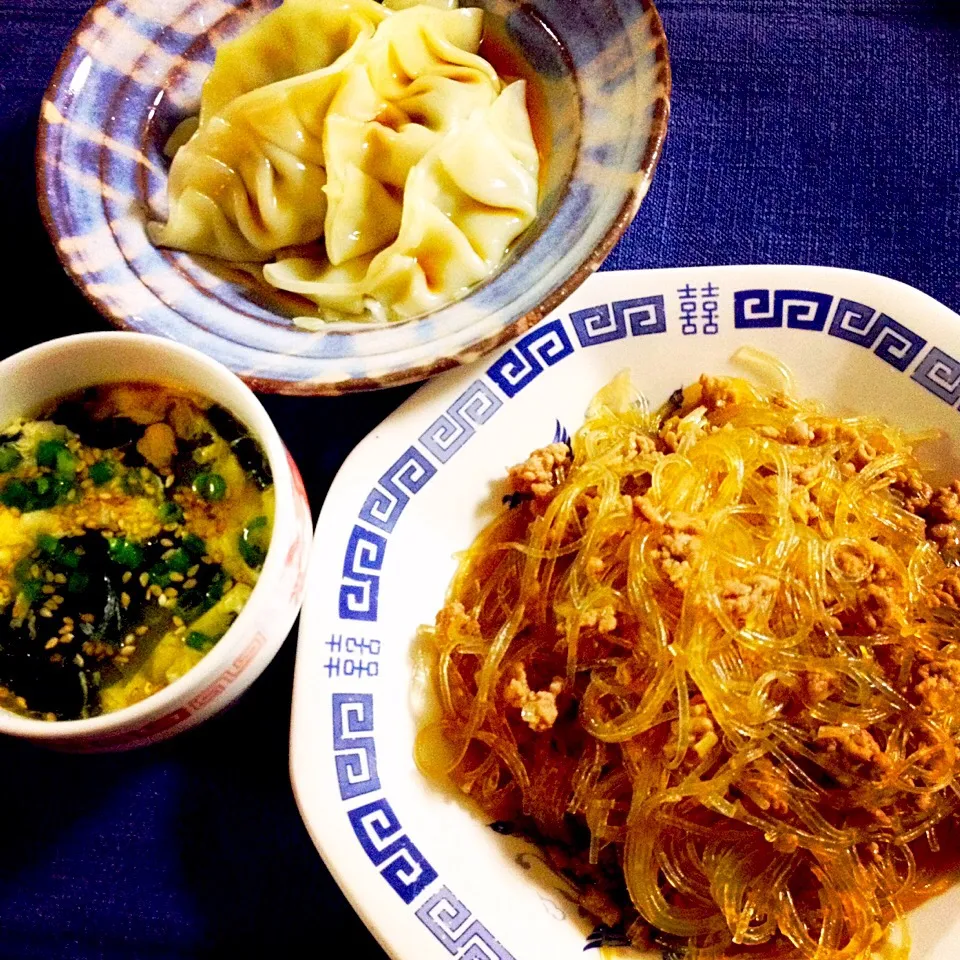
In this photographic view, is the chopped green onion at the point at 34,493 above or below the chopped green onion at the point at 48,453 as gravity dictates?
below

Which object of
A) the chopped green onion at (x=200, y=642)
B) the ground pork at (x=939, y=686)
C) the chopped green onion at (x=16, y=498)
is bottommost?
the chopped green onion at (x=200, y=642)

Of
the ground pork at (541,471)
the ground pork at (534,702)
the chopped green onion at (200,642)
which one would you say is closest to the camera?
the chopped green onion at (200,642)

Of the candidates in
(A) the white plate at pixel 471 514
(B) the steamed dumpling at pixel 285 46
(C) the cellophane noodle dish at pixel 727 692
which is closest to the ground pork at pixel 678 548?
(C) the cellophane noodle dish at pixel 727 692

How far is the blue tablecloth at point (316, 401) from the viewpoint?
1.47m

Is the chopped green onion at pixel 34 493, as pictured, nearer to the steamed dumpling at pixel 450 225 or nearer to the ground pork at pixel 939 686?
the steamed dumpling at pixel 450 225

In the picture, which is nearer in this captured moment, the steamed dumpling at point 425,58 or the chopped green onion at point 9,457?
the chopped green onion at point 9,457

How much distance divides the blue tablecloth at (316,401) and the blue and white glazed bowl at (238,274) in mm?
207

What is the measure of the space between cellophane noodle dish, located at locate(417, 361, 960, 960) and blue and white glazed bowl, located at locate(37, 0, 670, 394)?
1.11 ft

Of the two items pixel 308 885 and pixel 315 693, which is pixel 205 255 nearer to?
pixel 315 693

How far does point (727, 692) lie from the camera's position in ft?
4.45

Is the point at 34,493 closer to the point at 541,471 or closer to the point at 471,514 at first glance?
the point at 471,514

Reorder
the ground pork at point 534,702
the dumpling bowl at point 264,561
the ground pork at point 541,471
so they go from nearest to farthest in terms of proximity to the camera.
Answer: the dumpling bowl at point 264,561 → the ground pork at point 534,702 → the ground pork at point 541,471

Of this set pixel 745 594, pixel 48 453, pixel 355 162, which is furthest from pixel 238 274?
pixel 745 594

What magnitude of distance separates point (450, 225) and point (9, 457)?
93cm
